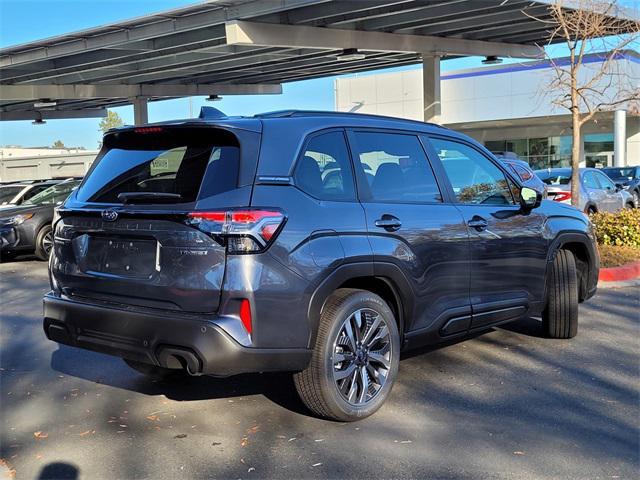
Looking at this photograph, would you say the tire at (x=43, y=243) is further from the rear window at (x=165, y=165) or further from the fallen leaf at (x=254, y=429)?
the fallen leaf at (x=254, y=429)

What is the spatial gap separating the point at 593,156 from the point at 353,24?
26188 millimetres

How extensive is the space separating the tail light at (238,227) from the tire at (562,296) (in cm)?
332

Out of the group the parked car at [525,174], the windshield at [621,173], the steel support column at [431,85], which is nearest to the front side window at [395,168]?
the parked car at [525,174]

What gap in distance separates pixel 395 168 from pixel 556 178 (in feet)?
40.4

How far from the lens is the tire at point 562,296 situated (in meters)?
6.02

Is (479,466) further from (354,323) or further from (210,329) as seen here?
(210,329)

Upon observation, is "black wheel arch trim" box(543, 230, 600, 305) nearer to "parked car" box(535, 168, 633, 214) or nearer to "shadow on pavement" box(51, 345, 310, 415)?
"shadow on pavement" box(51, 345, 310, 415)

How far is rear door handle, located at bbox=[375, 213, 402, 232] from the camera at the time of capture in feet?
14.2

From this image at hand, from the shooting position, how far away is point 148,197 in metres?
3.96

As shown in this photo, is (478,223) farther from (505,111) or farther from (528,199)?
(505,111)

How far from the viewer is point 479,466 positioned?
145 inches

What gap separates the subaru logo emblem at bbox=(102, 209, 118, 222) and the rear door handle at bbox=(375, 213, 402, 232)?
164 cm

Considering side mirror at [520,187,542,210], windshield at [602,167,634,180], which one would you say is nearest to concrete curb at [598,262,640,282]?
side mirror at [520,187,542,210]

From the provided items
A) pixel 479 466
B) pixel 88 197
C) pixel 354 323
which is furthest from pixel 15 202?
pixel 479 466
